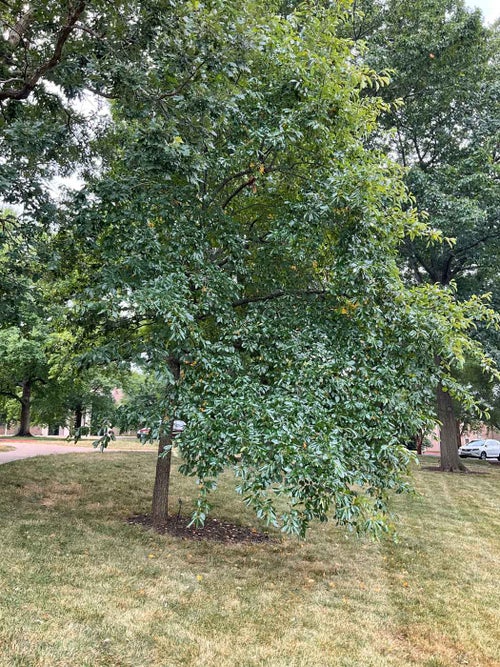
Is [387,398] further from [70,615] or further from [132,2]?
[132,2]

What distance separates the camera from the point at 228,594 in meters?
4.70

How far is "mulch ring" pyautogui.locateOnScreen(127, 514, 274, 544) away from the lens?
6645mm

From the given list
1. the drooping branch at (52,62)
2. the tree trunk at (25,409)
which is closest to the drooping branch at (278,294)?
the drooping branch at (52,62)

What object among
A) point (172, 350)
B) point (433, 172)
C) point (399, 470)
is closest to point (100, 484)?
point (172, 350)

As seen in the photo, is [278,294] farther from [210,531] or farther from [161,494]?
[210,531]

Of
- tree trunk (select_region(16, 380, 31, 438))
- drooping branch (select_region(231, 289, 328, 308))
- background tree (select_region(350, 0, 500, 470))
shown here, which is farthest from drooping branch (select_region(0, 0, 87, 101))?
tree trunk (select_region(16, 380, 31, 438))

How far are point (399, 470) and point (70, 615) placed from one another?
11.5ft

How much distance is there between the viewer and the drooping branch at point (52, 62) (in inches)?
217

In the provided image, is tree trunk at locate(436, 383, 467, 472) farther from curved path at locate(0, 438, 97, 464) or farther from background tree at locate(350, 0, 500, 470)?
curved path at locate(0, 438, 97, 464)

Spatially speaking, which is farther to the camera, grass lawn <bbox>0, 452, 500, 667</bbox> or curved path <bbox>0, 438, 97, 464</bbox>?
curved path <bbox>0, 438, 97, 464</bbox>

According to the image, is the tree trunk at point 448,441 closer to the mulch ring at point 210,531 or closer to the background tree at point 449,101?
the background tree at point 449,101

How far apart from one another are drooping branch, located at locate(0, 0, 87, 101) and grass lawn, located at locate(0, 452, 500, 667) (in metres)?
5.40

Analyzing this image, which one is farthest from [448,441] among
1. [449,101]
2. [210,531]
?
[210,531]

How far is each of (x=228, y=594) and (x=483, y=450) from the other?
27.4 meters
